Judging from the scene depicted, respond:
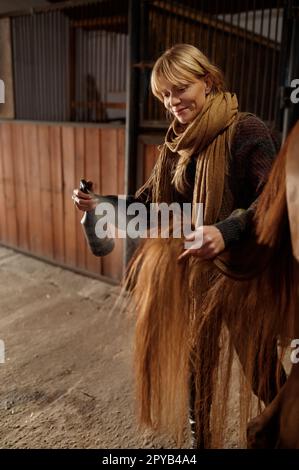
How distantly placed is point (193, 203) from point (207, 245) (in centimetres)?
37

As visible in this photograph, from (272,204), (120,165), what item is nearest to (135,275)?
(272,204)

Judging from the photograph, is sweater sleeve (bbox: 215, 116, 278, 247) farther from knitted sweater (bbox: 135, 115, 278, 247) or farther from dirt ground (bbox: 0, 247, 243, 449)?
dirt ground (bbox: 0, 247, 243, 449)

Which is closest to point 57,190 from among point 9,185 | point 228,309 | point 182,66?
point 9,185

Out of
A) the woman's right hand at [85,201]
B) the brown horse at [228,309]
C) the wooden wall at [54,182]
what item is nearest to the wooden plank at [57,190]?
the wooden wall at [54,182]

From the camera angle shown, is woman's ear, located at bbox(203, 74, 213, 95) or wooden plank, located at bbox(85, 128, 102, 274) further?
wooden plank, located at bbox(85, 128, 102, 274)

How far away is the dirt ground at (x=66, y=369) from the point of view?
1818 mm

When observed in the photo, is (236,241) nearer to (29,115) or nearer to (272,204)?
(272,204)

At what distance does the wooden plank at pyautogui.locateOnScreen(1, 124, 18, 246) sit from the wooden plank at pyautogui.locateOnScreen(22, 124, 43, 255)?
210 mm

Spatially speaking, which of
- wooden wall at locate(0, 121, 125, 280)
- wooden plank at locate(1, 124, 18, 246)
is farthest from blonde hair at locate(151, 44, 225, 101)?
wooden plank at locate(1, 124, 18, 246)

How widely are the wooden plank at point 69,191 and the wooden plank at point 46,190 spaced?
19cm

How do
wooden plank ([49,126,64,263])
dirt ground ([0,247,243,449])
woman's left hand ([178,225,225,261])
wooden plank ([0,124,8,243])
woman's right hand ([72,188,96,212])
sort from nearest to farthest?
1. woman's left hand ([178,225,225,261])
2. woman's right hand ([72,188,96,212])
3. dirt ground ([0,247,243,449])
4. wooden plank ([49,126,64,263])
5. wooden plank ([0,124,8,243])

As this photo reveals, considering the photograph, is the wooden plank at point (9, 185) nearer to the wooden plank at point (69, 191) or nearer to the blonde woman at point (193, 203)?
the wooden plank at point (69, 191)

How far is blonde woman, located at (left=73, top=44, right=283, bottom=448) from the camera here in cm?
97
